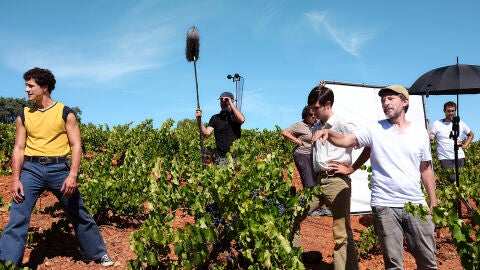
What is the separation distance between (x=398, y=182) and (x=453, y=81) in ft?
9.43

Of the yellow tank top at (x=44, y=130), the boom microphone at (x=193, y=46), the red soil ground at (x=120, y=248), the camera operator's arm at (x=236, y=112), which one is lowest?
the red soil ground at (x=120, y=248)

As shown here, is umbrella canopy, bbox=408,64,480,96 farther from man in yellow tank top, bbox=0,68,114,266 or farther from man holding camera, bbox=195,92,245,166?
man in yellow tank top, bbox=0,68,114,266

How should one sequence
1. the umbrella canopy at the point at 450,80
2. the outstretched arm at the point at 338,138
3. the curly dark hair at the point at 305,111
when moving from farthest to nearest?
the curly dark hair at the point at 305,111 → the umbrella canopy at the point at 450,80 → the outstretched arm at the point at 338,138

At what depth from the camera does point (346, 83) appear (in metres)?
6.49

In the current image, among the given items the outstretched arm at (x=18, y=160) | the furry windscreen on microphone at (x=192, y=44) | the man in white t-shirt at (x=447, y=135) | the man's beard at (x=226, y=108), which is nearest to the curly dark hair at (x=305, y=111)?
the man's beard at (x=226, y=108)

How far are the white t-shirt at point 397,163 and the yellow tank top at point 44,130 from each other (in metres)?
2.75

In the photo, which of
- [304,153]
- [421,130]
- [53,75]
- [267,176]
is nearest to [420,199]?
[421,130]

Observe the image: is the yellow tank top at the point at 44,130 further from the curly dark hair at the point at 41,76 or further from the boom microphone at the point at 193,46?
the boom microphone at the point at 193,46

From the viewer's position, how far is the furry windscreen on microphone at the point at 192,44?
18.4 feet

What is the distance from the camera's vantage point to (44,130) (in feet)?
12.0

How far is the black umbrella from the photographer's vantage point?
5090 mm

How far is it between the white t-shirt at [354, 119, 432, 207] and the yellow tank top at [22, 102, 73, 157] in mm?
2753

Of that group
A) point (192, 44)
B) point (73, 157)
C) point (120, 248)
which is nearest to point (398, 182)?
point (73, 157)

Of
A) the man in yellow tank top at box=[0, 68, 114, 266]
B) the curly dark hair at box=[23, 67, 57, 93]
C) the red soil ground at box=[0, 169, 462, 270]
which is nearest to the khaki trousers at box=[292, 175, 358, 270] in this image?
the red soil ground at box=[0, 169, 462, 270]
